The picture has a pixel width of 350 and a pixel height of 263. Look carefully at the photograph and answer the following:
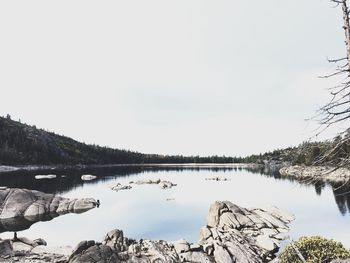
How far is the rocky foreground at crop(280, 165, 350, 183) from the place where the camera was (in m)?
10.3

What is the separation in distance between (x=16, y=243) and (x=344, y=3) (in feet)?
112

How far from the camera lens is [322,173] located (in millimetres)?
10203

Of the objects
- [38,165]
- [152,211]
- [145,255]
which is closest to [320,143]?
[145,255]

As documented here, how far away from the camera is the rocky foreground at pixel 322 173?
1031 cm

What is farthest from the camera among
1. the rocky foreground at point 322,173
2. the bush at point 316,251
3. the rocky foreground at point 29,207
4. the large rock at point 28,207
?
the large rock at point 28,207

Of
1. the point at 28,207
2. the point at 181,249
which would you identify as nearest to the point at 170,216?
the point at 28,207

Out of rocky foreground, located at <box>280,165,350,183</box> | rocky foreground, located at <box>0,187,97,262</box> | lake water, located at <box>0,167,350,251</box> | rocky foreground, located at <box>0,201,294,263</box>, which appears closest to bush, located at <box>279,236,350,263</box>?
rocky foreground, located at <box>280,165,350,183</box>

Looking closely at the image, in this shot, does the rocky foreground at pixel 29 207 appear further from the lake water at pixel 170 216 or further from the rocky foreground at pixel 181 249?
the rocky foreground at pixel 181 249

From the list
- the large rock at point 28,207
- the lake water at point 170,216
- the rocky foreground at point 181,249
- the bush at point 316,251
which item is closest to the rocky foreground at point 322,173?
the bush at point 316,251

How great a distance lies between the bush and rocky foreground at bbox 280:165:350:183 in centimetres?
352

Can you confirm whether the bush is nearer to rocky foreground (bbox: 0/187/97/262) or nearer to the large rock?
rocky foreground (bbox: 0/187/97/262)

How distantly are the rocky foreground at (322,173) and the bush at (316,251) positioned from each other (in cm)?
352

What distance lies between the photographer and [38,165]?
7598 inches

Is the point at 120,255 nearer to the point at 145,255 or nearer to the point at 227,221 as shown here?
the point at 145,255
